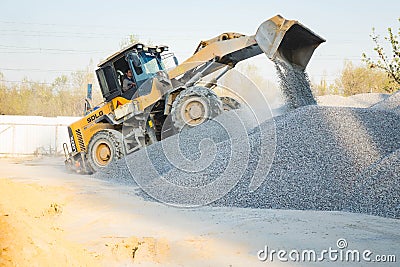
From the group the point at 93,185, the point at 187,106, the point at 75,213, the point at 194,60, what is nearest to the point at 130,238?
the point at 75,213

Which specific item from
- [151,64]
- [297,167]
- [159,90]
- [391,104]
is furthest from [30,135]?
[297,167]

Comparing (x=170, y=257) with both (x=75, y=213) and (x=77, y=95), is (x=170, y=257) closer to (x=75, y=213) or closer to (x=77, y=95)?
(x=75, y=213)

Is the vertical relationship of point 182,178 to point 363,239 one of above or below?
above

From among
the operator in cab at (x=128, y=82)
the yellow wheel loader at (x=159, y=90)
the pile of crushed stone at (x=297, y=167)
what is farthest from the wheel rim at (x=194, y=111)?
the operator in cab at (x=128, y=82)

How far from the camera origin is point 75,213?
257 inches

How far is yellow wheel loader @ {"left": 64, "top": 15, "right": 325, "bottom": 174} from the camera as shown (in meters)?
9.91

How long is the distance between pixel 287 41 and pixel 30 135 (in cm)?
1363

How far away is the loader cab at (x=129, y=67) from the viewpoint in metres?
10.4

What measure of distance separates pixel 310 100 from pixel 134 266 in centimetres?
694

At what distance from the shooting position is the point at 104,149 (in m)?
10.8

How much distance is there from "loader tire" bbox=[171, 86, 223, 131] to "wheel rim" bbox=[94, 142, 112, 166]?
1739mm

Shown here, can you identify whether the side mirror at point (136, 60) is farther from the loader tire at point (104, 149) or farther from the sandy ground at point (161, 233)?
the sandy ground at point (161, 233)

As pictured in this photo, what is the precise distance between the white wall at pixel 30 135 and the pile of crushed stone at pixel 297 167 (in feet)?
39.3
